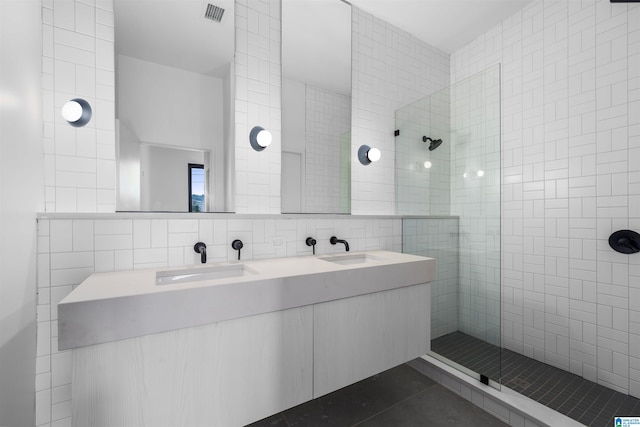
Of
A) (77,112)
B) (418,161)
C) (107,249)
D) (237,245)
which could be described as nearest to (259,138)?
(237,245)

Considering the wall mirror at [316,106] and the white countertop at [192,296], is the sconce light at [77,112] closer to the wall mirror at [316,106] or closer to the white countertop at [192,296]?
the white countertop at [192,296]

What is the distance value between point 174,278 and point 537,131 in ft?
9.57

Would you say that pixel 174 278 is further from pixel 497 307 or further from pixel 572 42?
pixel 572 42

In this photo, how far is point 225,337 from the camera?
1095 millimetres

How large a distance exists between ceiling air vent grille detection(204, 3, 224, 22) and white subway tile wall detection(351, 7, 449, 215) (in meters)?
1.09

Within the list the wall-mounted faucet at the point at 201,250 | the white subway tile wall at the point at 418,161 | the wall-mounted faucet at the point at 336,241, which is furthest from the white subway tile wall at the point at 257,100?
the white subway tile wall at the point at 418,161

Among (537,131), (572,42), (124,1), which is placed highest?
(572,42)

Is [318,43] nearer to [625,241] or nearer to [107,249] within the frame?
[107,249]

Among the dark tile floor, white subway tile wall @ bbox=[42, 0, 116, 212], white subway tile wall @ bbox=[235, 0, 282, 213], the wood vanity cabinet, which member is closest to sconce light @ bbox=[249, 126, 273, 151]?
white subway tile wall @ bbox=[235, 0, 282, 213]

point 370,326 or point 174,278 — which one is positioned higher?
point 174,278

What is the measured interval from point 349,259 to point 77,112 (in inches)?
69.4

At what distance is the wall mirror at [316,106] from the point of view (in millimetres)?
1970

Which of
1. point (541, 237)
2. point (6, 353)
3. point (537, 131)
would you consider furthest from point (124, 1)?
point (541, 237)

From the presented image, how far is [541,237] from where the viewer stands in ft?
7.42
